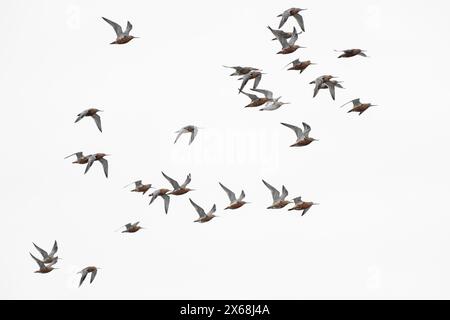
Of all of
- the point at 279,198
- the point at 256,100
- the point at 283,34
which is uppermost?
the point at 283,34

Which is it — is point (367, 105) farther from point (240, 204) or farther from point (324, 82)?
point (240, 204)

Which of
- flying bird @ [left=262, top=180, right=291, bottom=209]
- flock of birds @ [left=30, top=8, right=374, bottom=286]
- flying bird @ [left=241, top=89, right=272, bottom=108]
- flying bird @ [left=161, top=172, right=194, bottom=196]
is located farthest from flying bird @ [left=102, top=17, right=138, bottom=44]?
flying bird @ [left=262, top=180, right=291, bottom=209]

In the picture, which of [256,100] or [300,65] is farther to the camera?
[256,100]

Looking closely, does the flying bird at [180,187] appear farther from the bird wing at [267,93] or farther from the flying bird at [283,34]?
the flying bird at [283,34]

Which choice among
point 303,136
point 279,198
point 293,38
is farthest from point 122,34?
point 279,198

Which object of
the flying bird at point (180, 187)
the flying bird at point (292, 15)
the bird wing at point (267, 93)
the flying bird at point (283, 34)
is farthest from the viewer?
the flying bird at point (180, 187)

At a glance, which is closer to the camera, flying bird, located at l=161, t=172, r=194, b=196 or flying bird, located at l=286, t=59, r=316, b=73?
flying bird, located at l=286, t=59, r=316, b=73

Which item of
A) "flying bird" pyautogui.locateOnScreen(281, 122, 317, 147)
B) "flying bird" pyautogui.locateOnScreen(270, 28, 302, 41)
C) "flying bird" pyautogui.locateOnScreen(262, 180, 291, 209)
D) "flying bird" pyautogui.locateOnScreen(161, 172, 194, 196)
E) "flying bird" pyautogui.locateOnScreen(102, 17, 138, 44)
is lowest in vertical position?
"flying bird" pyautogui.locateOnScreen(262, 180, 291, 209)

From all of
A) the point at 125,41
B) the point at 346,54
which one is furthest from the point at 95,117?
the point at 346,54

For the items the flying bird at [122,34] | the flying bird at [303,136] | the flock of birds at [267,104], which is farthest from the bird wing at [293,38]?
the flying bird at [122,34]

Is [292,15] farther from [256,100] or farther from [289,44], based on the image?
[256,100]

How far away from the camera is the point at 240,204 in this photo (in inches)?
2317

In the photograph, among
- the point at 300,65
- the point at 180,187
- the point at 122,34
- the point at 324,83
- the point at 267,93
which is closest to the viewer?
the point at 300,65

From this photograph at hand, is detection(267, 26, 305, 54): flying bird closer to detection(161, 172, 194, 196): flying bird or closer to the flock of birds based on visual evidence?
the flock of birds
